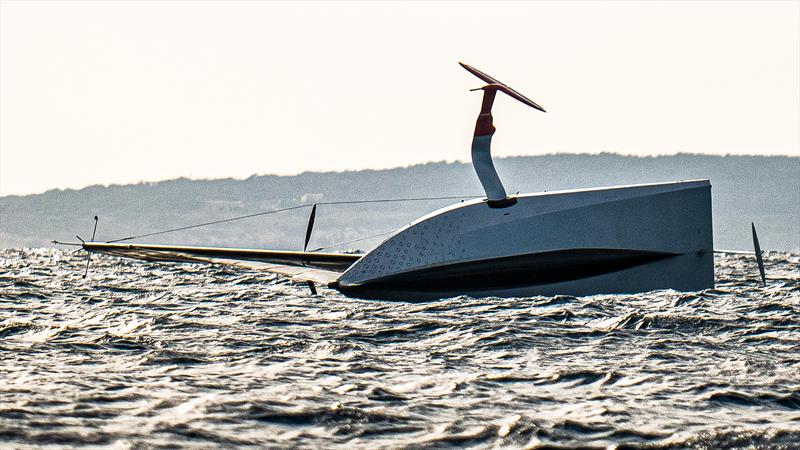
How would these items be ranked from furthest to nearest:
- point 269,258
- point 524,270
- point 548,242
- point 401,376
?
point 269,258, point 524,270, point 548,242, point 401,376

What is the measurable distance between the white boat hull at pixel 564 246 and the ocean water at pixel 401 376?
134 centimetres

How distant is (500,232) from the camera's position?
19.5 metres

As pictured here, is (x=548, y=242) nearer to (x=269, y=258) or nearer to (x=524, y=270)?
(x=524, y=270)

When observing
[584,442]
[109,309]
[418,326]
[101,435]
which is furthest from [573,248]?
[109,309]

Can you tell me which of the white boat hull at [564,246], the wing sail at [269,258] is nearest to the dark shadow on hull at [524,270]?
the white boat hull at [564,246]

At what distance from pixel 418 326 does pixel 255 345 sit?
194 inches

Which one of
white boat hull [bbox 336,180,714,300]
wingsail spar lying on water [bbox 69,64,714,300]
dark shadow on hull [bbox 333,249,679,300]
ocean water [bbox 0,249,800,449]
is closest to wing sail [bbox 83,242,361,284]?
ocean water [bbox 0,249,800,449]

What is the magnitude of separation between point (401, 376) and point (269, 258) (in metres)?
8.47

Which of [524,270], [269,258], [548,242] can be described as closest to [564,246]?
[548,242]

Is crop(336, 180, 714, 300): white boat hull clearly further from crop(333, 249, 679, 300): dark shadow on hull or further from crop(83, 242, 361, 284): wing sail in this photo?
crop(83, 242, 361, 284): wing sail

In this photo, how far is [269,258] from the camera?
2345 cm

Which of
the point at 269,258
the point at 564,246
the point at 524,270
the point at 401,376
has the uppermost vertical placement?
the point at 564,246

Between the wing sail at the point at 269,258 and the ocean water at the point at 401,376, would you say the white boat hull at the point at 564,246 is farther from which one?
the wing sail at the point at 269,258

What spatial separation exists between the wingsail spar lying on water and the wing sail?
2652 mm
